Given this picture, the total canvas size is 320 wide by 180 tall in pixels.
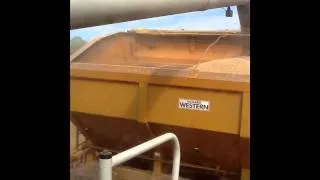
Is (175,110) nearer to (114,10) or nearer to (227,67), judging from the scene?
(227,67)

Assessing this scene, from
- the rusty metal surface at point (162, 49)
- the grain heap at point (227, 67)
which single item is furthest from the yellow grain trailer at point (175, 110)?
the rusty metal surface at point (162, 49)

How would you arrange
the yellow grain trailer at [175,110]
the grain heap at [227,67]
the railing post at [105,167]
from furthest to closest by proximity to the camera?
the grain heap at [227,67] → the yellow grain trailer at [175,110] → the railing post at [105,167]

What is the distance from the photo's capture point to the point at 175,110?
3072 mm

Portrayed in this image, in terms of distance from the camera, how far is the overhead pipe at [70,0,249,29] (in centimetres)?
98

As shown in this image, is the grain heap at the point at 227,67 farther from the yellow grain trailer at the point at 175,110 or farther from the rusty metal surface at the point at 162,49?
the rusty metal surface at the point at 162,49

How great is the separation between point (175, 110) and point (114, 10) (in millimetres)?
2005

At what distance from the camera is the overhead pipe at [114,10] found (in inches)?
38.6

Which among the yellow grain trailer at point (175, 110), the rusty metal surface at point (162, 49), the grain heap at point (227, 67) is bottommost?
the yellow grain trailer at point (175, 110)

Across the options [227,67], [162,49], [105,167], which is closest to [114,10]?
[105,167]

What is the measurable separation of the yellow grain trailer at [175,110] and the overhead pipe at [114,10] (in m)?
1.36
